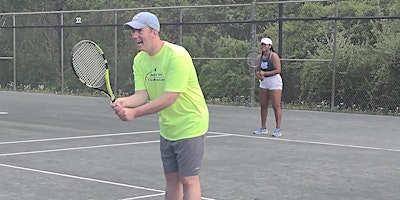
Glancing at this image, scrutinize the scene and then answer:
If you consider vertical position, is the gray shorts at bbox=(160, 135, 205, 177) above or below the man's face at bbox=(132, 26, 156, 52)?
below

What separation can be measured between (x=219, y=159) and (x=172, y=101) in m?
4.66

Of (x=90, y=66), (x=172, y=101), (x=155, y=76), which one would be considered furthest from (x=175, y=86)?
(x=90, y=66)

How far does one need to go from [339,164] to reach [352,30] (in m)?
9.53

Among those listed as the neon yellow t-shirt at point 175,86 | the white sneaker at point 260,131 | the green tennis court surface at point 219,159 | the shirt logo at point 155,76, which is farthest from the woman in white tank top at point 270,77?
the shirt logo at point 155,76

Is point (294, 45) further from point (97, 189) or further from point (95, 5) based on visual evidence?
point (97, 189)

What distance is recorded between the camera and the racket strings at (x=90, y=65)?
570cm

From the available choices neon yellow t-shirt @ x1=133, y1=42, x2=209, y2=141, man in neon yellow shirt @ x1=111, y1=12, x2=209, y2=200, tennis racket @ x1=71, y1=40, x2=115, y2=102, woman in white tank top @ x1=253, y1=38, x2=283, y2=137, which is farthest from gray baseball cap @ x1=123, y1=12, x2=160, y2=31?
woman in white tank top @ x1=253, y1=38, x2=283, y2=137

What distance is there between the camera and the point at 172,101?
207 inches

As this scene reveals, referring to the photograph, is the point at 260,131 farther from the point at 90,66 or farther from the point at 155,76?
the point at 155,76

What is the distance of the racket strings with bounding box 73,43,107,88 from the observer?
570 cm

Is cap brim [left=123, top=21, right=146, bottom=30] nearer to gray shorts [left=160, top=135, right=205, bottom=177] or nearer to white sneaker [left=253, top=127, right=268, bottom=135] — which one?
A: gray shorts [left=160, top=135, right=205, bottom=177]

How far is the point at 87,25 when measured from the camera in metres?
23.0

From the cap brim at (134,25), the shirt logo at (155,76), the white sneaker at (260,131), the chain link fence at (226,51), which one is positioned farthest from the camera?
the chain link fence at (226,51)

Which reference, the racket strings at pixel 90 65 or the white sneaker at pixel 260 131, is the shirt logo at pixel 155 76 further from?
the white sneaker at pixel 260 131
